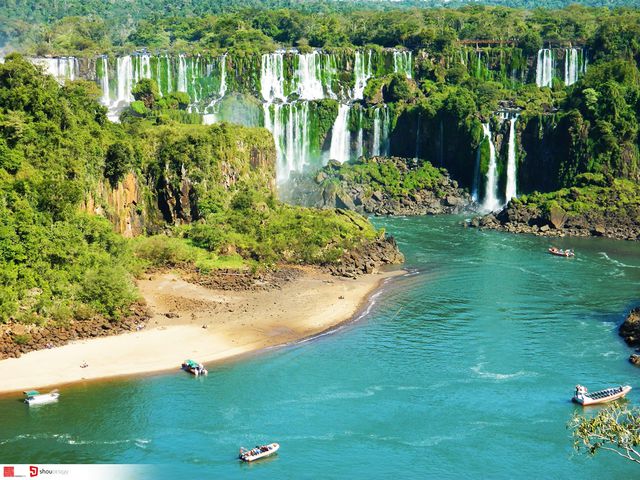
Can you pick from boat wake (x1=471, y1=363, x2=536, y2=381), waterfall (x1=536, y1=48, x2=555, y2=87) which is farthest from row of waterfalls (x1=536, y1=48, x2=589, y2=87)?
boat wake (x1=471, y1=363, x2=536, y2=381)

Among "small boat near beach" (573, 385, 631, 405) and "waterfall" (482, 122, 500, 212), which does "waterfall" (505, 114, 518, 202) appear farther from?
"small boat near beach" (573, 385, 631, 405)

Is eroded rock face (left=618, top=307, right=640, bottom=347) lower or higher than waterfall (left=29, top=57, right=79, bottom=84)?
lower

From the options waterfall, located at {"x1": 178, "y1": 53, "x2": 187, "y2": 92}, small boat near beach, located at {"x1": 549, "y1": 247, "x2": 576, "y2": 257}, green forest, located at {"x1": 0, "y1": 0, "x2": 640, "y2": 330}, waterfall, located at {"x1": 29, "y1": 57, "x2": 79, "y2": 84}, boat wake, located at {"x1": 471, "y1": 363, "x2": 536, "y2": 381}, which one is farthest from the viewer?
waterfall, located at {"x1": 178, "y1": 53, "x2": 187, "y2": 92}


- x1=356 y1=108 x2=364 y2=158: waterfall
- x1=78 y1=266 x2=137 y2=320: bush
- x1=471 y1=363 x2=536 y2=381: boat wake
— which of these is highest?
x1=356 y1=108 x2=364 y2=158: waterfall

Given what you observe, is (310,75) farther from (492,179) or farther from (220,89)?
(492,179)

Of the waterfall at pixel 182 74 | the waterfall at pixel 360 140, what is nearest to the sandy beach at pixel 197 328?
the waterfall at pixel 360 140

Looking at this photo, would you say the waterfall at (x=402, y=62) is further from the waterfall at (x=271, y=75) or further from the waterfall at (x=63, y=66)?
the waterfall at (x=63, y=66)
